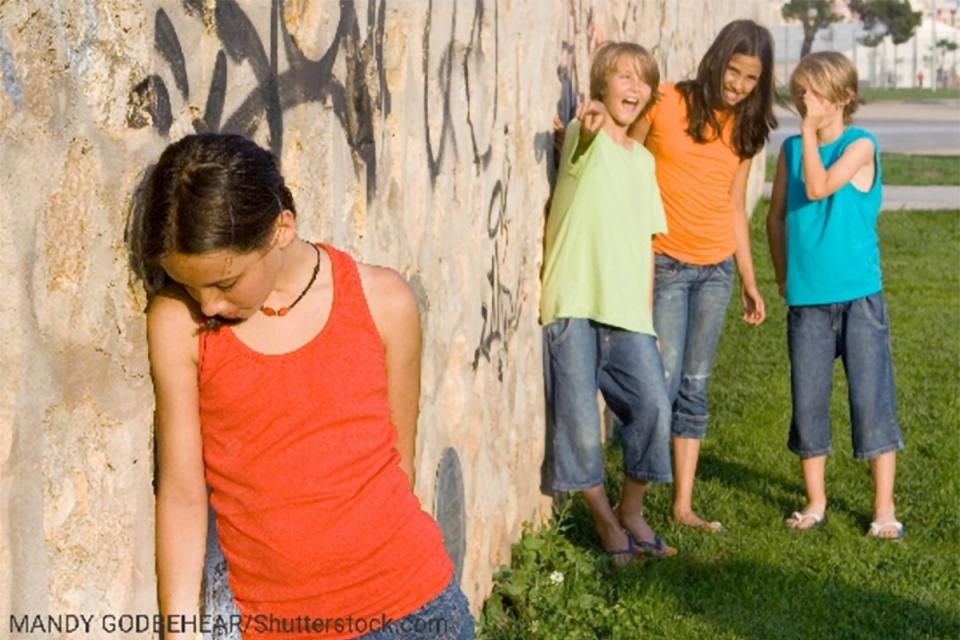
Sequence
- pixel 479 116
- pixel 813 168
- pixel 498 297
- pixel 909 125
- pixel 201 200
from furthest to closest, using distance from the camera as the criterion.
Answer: pixel 909 125
pixel 813 168
pixel 498 297
pixel 479 116
pixel 201 200

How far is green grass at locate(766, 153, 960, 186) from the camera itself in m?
19.9

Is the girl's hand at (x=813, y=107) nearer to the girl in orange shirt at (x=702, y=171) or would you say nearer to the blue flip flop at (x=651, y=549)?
the girl in orange shirt at (x=702, y=171)

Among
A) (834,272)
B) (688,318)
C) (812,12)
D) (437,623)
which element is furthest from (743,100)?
(812,12)

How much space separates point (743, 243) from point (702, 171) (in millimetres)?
392

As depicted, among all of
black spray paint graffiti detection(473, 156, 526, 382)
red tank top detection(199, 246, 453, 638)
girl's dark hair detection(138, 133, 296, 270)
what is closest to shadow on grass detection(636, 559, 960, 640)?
black spray paint graffiti detection(473, 156, 526, 382)

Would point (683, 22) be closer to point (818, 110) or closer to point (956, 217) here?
point (818, 110)

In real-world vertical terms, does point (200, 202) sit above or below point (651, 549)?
above

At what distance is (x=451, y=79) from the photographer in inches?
176

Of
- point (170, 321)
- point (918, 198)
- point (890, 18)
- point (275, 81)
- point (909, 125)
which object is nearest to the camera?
point (170, 321)

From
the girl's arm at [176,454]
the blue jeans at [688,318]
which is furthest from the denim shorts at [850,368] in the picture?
the girl's arm at [176,454]

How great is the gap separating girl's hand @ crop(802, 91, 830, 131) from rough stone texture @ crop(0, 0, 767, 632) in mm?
940

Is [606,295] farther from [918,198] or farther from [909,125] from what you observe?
[909,125]

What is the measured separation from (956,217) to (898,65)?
215ft

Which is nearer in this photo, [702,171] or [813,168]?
[813,168]
